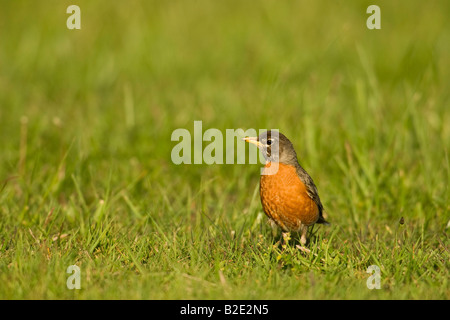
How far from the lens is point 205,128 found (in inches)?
299

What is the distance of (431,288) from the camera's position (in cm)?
422

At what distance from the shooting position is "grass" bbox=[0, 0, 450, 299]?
14.6ft

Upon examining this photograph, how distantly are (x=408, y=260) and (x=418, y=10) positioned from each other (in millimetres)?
8880

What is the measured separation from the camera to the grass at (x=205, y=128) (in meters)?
4.46

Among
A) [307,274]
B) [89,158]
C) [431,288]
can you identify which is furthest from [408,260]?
[89,158]

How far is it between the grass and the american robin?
0.24 meters

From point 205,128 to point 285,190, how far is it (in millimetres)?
2698

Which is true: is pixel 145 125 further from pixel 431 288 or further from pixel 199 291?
pixel 431 288
